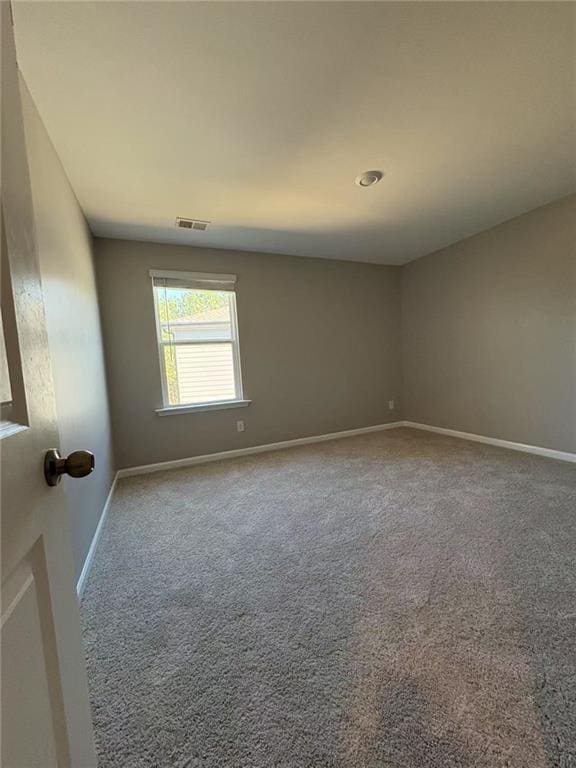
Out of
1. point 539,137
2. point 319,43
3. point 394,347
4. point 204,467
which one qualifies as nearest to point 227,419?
point 204,467

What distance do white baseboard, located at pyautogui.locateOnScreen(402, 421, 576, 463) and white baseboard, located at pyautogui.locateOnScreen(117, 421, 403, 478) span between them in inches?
24.2

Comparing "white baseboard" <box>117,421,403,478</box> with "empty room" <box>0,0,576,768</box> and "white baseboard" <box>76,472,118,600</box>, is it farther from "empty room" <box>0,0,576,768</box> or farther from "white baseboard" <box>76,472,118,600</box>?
"white baseboard" <box>76,472,118,600</box>

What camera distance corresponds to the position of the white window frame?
3318 mm

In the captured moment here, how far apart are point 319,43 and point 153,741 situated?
254cm

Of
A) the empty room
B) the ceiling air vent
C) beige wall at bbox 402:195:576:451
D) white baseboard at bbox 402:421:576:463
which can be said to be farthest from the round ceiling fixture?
white baseboard at bbox 402:421:576:463

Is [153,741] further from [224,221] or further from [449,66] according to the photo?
[224,221]

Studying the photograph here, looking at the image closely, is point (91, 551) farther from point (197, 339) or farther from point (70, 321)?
point (197, 339)

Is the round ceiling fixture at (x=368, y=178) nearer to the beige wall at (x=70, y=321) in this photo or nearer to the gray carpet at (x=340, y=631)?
the beige wall at (x=70, y=321)

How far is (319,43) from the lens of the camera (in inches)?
52.6

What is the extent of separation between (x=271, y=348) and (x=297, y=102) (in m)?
2.47

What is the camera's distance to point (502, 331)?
11.5 feet

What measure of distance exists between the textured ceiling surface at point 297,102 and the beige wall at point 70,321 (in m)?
0.22

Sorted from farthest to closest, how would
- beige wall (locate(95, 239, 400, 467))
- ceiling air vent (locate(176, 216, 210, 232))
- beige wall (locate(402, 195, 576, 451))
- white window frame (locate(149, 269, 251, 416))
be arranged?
white window frame (locate(149, 269, 251, 416))
beige wall (locate(95, 239, 400, 467))
beige wall (locate(402, 195, 576, 451))
ceiling air vent (locate(176, 216, 210, 232))

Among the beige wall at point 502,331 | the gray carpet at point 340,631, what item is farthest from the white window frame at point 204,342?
the beige wall at point 502,331
